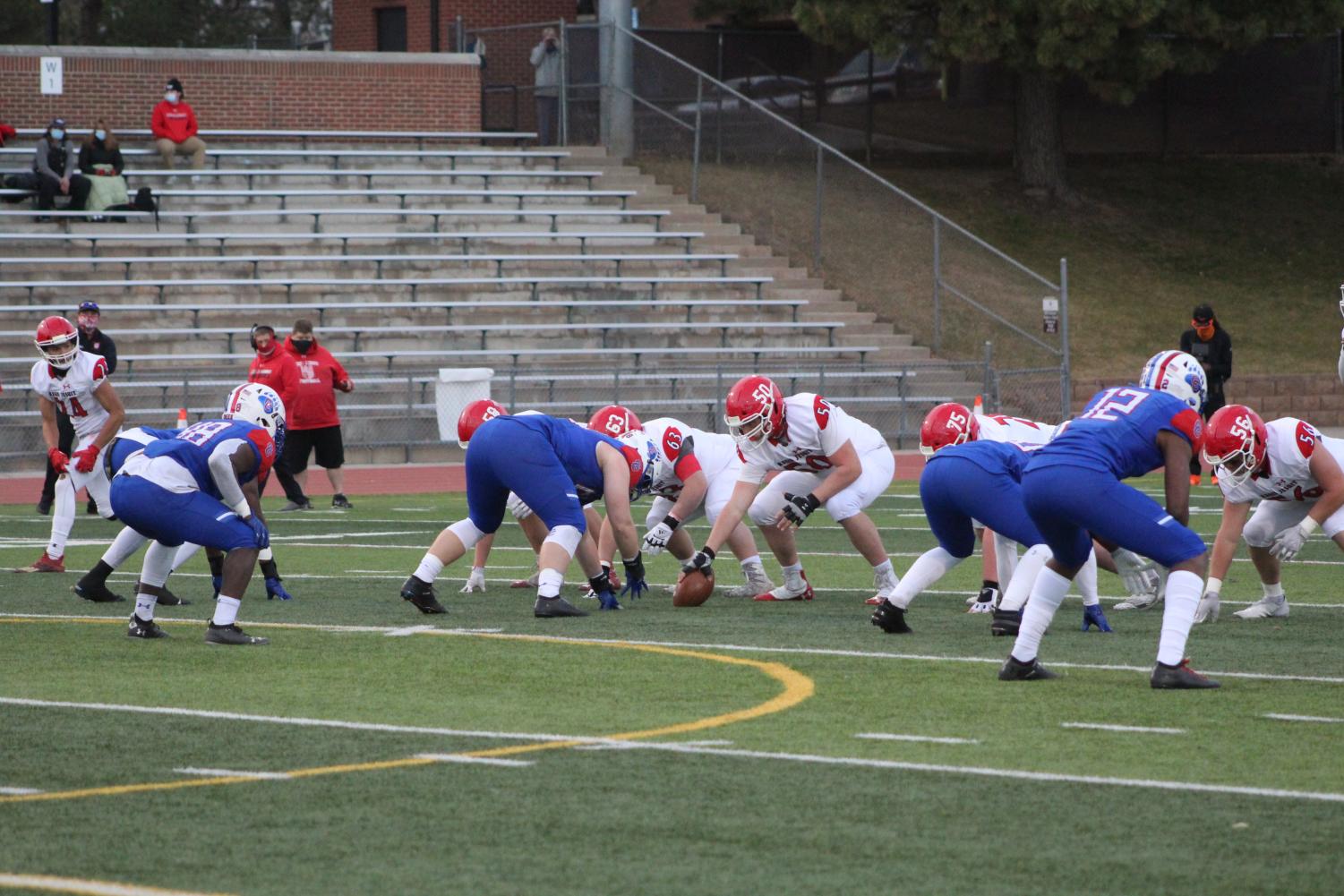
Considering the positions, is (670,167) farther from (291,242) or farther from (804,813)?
(804,813)

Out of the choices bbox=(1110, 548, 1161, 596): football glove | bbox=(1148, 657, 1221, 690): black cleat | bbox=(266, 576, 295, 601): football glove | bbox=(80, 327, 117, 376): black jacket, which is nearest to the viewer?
bbox=(1148, 657, 1221, 690): black cleat

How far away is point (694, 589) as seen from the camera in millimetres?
11500

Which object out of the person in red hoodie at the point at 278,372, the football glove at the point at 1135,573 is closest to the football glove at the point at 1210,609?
the football glove at the point at 1135,573

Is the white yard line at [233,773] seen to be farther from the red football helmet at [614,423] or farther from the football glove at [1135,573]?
the football glove at [1135,573]

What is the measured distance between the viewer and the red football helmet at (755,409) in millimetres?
10961

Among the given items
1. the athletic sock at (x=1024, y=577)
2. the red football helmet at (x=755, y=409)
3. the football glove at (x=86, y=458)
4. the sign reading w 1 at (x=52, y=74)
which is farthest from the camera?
the sign reading w 1 at (x=52, y=74)

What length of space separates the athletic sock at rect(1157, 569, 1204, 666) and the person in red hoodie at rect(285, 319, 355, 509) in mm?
12612

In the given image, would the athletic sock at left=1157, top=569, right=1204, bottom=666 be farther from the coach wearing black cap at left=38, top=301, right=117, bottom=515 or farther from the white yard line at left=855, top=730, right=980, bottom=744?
the coach wearing black cap at left=38, top=301, right=117, bottom=515

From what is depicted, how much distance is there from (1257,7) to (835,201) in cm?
900

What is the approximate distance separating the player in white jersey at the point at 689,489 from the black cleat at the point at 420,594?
1.32 metres

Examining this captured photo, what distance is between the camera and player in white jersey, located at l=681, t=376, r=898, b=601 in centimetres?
1107

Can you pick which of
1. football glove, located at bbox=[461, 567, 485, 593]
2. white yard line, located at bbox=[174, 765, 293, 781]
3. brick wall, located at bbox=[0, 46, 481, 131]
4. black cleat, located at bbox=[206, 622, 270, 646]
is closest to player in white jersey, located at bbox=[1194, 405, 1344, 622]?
football glove, located at bbox=[461, 567, 485, 593]

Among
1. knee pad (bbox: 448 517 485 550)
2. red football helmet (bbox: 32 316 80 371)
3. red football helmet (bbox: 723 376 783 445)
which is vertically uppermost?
red football helmet (bbox: 32 316 80 371)

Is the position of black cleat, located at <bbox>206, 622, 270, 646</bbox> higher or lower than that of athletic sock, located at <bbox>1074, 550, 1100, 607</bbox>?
lower
